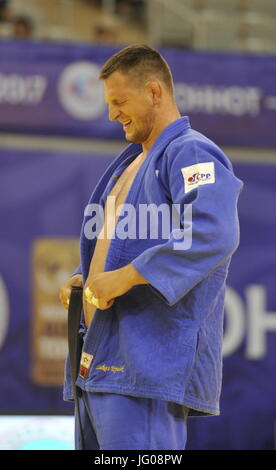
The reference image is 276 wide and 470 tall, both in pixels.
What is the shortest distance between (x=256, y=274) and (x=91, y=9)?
188 inches

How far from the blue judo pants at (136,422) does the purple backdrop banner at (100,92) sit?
15.9 feet

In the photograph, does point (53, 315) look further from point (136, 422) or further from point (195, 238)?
point (195, 238)

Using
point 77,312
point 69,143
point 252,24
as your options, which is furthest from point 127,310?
point 252,24

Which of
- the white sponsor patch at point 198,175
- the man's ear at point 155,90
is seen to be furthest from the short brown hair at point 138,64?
the white sponsor patch at point 198,175

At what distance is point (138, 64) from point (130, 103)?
14 centimetres

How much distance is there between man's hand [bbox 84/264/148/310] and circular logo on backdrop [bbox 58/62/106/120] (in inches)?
191

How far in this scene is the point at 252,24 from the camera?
35.5 ft

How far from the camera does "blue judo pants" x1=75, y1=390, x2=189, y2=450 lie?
287 centimetres

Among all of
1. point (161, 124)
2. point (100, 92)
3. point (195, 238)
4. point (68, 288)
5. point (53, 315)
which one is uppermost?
point (100, 92)

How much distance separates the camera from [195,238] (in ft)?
9.34

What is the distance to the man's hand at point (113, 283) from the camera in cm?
287
